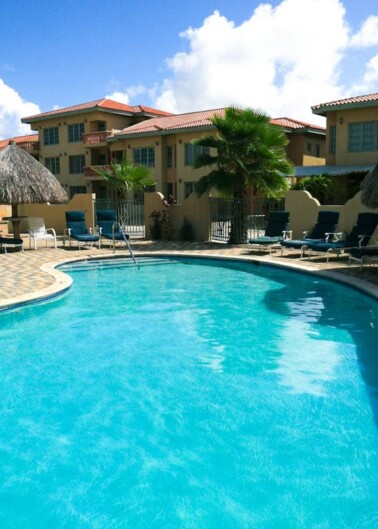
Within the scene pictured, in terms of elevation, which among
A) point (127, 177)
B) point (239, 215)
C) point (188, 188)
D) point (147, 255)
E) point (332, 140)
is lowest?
point (147, 255)

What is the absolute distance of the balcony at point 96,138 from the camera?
128ft

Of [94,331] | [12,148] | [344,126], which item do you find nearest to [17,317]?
[94,331]

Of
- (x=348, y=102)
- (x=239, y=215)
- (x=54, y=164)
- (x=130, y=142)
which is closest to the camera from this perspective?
(x=239, y=215)

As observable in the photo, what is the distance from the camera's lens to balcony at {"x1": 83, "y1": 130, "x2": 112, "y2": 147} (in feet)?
128

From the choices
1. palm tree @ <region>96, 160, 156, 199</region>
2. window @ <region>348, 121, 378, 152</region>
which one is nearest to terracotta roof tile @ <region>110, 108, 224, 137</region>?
window @ <region>348, 121, 378, 152</region>

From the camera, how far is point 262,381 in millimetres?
6465

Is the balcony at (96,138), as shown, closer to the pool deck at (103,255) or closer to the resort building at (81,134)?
the resort building at (81,134)

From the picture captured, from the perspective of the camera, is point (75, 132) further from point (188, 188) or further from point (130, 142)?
point (188, 188)

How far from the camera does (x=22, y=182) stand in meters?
17.8

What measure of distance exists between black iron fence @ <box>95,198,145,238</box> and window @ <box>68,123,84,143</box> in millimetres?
13947

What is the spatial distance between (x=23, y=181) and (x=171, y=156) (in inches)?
784

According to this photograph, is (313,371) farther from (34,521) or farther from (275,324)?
(34,521)

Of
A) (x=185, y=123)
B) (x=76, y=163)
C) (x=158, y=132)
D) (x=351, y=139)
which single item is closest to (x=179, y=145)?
(x=185, y=123)

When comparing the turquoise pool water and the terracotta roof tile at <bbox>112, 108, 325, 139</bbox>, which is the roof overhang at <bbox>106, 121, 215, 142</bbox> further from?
the turquoise pool water
